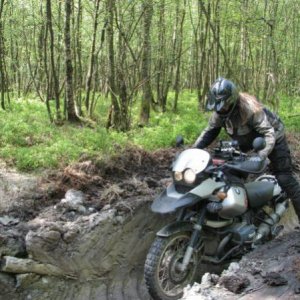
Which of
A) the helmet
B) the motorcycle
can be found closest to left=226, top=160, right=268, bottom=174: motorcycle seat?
the motorcycle

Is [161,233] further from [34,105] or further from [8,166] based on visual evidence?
[34,105]

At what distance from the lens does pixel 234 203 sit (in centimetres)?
536

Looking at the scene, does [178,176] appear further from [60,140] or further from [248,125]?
[60,140]

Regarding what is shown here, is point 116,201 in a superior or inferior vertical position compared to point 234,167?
inferior

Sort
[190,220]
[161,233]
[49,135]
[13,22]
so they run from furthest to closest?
[13,22] < [49,135] < [190,220] < [161,233]

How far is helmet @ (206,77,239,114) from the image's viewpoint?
209 inches

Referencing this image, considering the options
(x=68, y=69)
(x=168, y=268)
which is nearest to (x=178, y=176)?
(x=168, y=268)

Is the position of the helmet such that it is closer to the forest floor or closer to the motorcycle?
the motorcycle

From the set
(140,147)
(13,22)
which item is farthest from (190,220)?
(13,22)

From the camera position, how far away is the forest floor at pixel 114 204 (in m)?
4.46

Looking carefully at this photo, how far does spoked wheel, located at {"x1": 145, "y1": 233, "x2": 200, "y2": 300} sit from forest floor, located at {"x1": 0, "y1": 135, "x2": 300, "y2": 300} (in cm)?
57

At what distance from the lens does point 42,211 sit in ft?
20.6

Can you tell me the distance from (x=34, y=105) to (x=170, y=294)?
11.7 meters

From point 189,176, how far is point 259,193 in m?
1.35
